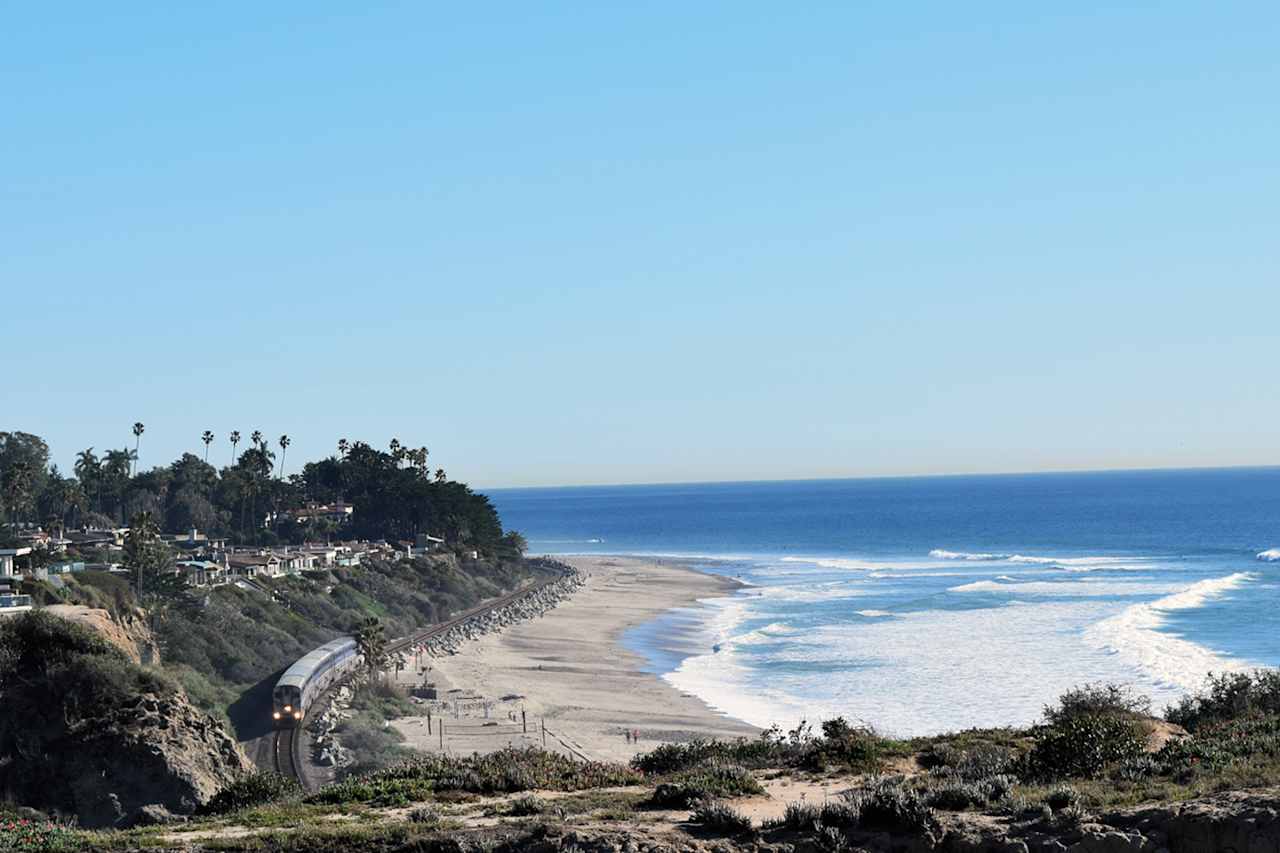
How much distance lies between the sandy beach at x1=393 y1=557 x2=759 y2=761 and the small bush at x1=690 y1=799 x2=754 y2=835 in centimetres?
2861

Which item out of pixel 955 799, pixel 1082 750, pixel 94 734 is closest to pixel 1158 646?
pixel 1082 750

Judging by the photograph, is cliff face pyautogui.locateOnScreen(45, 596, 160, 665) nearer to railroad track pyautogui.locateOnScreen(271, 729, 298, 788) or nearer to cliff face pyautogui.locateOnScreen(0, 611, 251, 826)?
railroad track pyautogui.locateOnScreen(271, 729, 298, 788)

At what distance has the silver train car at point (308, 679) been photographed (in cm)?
4862

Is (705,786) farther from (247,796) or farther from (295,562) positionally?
(295,562)

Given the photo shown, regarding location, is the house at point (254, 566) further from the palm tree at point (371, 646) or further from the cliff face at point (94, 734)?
the cliff face at point (94, 734)

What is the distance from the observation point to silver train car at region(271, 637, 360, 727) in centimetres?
4862

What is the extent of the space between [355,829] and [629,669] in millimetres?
53349

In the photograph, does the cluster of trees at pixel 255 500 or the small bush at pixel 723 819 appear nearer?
the small bush at pixel 723 819

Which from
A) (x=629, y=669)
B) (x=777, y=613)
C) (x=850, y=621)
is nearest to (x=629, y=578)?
(x=777, y=613)

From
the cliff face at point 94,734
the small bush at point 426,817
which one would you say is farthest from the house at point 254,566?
the small bush at point 426,817

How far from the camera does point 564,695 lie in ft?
200

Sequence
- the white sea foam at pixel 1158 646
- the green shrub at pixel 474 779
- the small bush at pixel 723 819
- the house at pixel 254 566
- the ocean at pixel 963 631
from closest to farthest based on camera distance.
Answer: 1. the small bush at pixel 723 819
2. the green shrub at pixel 474 779
3. the ocean at pixel 963 631
4. the white sea foam at pixel 1158 646
5. the house at pixel 254 566

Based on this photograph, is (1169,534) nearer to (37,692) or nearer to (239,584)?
(239,584)

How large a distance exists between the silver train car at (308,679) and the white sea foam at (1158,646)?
119ft
